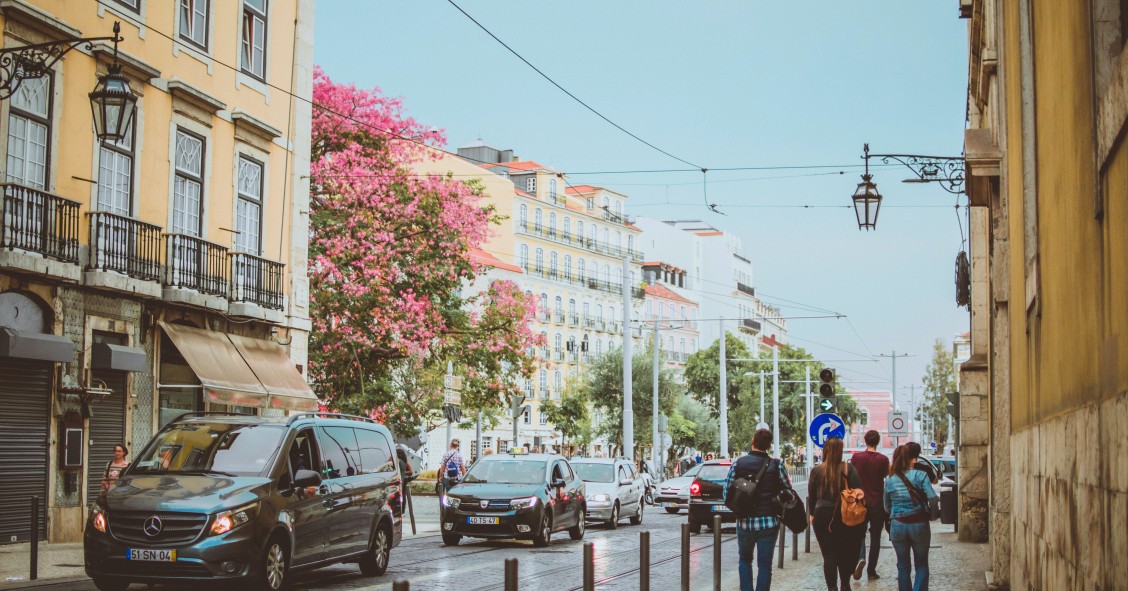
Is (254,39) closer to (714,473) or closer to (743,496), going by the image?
(714,473)

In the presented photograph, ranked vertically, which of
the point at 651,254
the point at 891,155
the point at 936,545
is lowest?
the point at 936,545

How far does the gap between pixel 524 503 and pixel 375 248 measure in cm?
1255

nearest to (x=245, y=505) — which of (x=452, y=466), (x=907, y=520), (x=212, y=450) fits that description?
(x=212, y=450)

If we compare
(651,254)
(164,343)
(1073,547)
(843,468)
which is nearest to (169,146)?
(164,343)

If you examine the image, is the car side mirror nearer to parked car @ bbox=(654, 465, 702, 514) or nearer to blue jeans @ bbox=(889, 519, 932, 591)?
blue jeans @ bbox=(889, 519, 932, 591)

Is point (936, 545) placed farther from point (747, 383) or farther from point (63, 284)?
point (747, 383)

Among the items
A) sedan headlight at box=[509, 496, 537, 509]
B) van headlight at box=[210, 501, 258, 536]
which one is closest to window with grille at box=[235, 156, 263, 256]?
sedan headlight at box=[509, 496, 537, 509]

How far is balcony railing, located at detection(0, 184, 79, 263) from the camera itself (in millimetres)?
19375

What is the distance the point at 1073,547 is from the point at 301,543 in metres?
9.40

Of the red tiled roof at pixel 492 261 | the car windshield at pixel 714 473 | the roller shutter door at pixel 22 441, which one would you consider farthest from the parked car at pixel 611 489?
the red tiled roof at pixel 492 261

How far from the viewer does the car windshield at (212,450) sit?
1448 centimetres

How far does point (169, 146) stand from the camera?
959 inches

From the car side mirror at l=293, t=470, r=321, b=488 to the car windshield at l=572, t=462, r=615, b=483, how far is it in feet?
50.9

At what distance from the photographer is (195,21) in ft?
82.7
